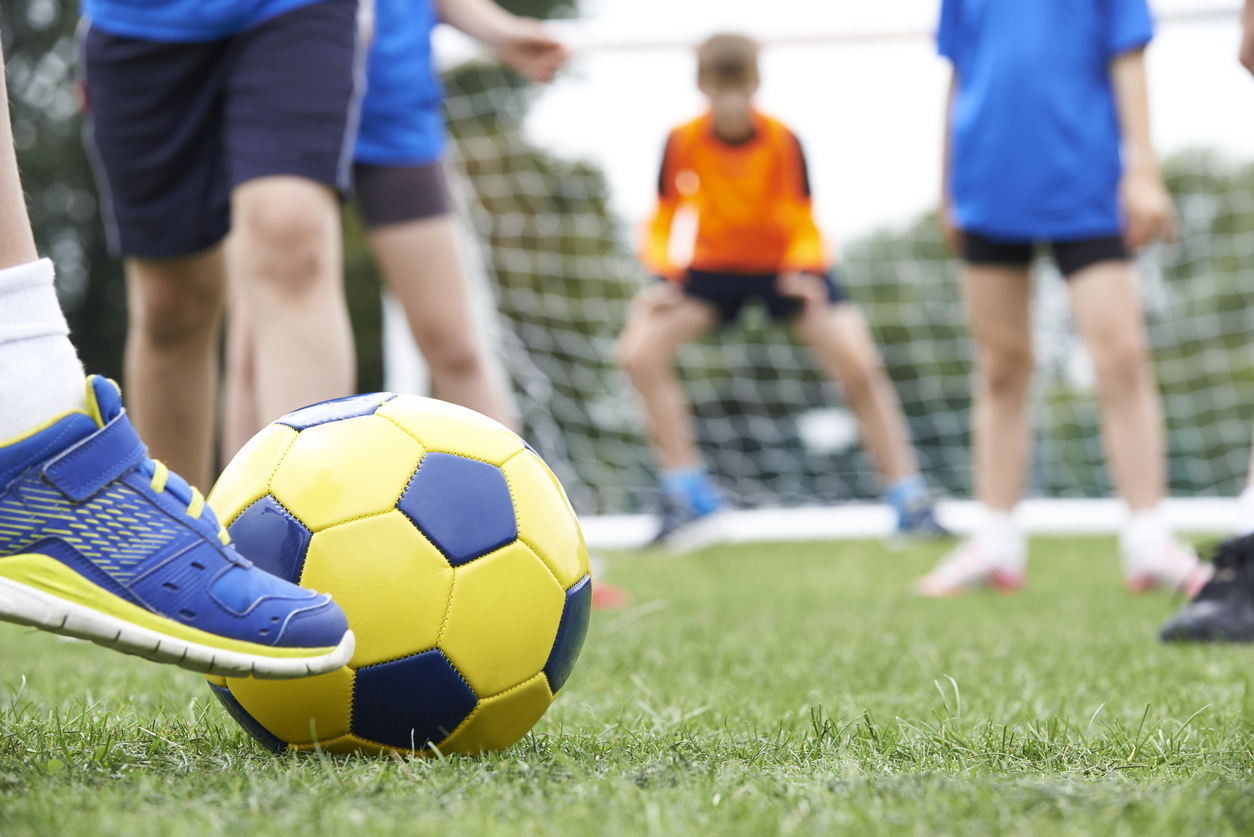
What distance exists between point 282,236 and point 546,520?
1000 millimetres

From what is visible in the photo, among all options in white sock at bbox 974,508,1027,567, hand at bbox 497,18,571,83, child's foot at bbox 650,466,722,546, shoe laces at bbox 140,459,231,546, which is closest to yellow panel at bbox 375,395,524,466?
shoe laces at bbox 140,459,231,546

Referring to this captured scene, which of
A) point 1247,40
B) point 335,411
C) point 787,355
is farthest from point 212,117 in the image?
point 787,355

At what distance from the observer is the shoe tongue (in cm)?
117

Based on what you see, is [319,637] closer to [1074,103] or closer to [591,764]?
[591,764]

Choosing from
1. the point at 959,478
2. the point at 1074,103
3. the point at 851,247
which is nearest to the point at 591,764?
the point at 1074,103

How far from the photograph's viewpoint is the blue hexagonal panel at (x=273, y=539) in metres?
1.26

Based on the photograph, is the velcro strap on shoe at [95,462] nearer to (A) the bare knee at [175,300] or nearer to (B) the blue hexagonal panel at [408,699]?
(B) the blue hexagonal panel at [408,699]

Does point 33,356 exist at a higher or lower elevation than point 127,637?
higher

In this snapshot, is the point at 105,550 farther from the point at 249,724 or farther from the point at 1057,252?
the point at 1057,252

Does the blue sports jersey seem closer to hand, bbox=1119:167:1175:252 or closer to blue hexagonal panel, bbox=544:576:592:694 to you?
blue hexagonal panel, bbox=544:576:592:694

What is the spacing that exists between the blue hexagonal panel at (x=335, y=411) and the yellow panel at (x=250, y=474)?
0.02 m

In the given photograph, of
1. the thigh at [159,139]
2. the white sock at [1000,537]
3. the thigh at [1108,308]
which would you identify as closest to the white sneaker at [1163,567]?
the white sock at [1000,537]

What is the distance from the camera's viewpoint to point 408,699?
1238mm

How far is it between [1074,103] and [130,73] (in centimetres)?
258
